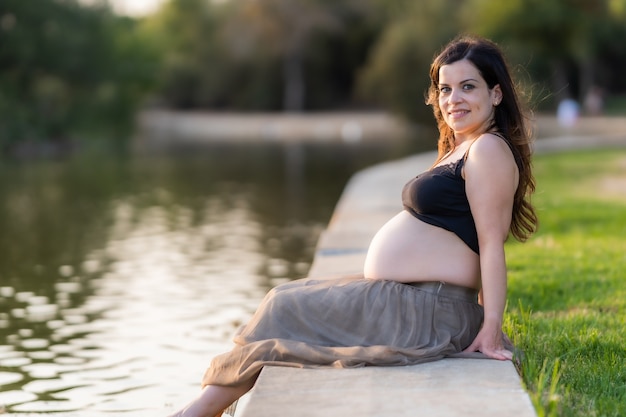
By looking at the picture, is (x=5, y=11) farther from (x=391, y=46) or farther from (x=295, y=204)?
(x=295, y=204)

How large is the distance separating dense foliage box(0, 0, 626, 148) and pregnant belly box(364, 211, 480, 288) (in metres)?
12.6

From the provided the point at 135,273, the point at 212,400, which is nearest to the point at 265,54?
the point at 135,273

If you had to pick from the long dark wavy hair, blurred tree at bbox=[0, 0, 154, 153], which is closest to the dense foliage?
blurred tree at bbox=[0, 0, 154, 153]

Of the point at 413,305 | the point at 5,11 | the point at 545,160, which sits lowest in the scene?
the point at 545,160

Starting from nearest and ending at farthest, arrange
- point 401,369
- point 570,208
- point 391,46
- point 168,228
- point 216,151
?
point 401,369 → point 570,208 → point 168,228 → point 216,151 → point 391,46

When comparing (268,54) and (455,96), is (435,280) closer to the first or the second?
(455,96)

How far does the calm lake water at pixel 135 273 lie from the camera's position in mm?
6426

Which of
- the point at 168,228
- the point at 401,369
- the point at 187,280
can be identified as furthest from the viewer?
the point at 168,228

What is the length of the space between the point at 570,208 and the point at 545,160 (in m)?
10.5

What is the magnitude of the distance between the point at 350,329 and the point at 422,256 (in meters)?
0.46

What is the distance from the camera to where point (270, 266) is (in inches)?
422

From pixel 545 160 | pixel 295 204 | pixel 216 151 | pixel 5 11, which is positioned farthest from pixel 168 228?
pixel 5 11

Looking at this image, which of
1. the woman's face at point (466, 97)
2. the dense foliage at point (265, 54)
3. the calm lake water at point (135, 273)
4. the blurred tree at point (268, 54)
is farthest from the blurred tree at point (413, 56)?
the woman's face at point (466, 97)

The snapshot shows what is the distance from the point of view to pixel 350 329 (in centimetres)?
468
